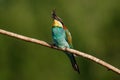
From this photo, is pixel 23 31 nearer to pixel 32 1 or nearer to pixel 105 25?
pixel 32 1

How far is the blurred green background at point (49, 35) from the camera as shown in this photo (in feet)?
46.4

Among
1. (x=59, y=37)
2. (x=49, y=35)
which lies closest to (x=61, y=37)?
(x=59, y=37)

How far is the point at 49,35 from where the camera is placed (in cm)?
1394

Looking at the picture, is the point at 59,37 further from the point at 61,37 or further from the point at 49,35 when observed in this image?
the point at 49,35

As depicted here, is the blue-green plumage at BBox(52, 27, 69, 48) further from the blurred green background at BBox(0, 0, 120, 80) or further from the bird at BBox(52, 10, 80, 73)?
the blurred green background at BBox(0, 0, 120, 80)

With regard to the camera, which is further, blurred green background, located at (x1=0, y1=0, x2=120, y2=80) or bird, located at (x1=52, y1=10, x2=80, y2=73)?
blurred green background, located at (x1=0, y1=0, x2=120, y2=80)

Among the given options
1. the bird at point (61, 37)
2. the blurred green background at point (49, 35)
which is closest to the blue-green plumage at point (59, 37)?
the bird at point (61, 37)

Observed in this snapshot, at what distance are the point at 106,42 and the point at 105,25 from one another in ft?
2.33

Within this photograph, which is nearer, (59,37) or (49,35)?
(59,37)

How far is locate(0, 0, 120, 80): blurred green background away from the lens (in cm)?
1414

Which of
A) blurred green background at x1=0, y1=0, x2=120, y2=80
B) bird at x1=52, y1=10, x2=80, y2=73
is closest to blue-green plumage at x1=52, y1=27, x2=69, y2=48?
bird at x1=52, y1=10, x2=80, y2=73

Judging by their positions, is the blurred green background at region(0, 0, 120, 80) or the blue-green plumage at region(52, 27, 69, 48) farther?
the blurred green background at region(0, 0, 120, 80)

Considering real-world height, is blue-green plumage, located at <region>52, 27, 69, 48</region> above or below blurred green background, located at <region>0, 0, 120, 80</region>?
above

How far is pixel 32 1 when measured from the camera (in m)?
15.3
